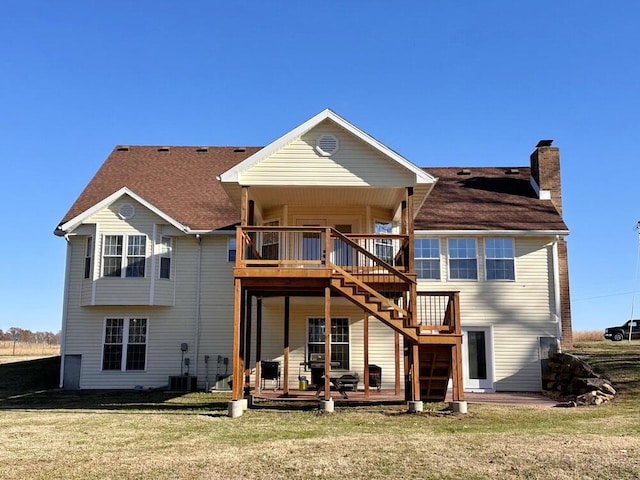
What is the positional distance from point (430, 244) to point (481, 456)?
11885 millimetres

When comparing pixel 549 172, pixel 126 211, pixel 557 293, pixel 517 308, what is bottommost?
pixel 517 308

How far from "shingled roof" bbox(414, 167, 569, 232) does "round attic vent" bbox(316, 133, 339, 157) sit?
609cm

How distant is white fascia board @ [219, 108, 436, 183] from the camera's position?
14.0 metres

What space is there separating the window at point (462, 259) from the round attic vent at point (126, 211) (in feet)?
34.1

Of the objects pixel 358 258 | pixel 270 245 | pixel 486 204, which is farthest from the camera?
pixel 486 204

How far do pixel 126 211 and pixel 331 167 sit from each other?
7.91 metres

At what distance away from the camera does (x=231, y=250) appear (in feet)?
63.6

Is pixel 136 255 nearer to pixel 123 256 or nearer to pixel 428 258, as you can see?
pixel 123 256

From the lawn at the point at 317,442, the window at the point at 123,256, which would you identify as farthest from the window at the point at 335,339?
the window at the point at 123,256

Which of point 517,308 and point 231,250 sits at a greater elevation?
point 231,250

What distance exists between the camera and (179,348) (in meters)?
19.0

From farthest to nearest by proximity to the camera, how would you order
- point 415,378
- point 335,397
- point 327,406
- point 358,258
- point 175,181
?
point 175,181 < point 358,258 < point 335,397 < point 415,378 < point 327,406

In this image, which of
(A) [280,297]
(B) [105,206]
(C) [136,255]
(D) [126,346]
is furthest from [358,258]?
(B) [105,206]

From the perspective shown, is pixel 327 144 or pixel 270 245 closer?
pixel 327 144
